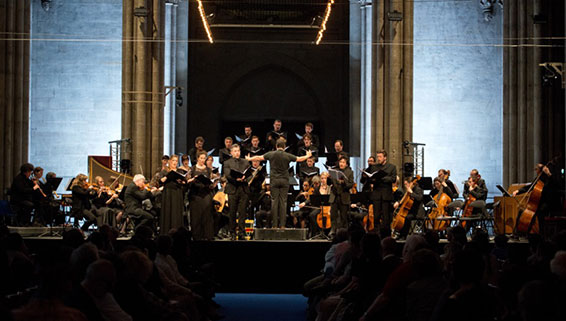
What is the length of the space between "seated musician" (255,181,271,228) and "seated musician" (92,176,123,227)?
2.87m

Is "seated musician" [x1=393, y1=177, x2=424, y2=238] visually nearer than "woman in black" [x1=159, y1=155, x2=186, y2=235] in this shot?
No

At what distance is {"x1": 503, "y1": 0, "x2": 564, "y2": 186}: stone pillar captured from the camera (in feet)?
63.8

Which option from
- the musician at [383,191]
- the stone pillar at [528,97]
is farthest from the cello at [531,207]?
the stone pillar at [528,97]

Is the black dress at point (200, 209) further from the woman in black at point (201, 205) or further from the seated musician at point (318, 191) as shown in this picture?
the seated musician at point (318, 191)

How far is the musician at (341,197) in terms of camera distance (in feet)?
49.5

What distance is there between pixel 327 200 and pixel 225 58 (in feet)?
43.9

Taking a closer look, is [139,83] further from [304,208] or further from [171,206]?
[171,206]

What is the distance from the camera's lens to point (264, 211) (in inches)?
664

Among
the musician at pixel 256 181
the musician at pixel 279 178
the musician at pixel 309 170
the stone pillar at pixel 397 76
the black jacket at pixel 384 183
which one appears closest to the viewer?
the musician at pixel 279 178

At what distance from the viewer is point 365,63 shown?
25125 mm

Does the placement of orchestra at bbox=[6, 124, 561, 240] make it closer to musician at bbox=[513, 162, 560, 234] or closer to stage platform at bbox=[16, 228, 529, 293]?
musician at bbox=[513, 162, 560, 234]

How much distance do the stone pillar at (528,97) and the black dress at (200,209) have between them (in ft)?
30.4

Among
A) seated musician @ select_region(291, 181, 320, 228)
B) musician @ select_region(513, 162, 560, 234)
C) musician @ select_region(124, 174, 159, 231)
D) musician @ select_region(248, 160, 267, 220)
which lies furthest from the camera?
seated musician @ select_region(291, 181, 320, 228)

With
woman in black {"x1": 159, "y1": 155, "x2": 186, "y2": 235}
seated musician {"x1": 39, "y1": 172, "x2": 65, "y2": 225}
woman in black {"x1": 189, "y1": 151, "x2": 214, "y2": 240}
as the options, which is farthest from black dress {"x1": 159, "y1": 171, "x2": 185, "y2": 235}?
seated musician {"x1": 39, "y1": 172, "x2": 65, "y2": 225}
